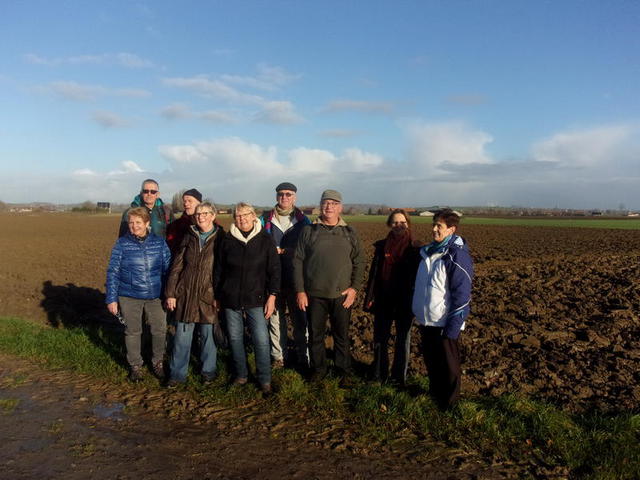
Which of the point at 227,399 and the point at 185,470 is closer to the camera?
the point at 185,470

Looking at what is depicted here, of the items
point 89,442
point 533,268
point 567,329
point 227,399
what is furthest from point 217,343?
point 533,268

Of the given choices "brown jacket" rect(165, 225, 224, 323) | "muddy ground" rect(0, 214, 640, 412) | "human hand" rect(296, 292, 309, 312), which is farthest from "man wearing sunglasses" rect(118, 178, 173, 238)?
"muddy ground" rect(0, 214, 640, 412)

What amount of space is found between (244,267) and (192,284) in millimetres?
628

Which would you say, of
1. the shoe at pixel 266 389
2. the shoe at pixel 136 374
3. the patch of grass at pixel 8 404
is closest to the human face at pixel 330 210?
the shoe at pixel 266 389

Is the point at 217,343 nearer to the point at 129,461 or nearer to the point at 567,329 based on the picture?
the point at 129,461

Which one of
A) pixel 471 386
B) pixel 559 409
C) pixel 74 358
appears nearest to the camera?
pixel 559 409

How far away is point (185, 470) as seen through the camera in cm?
346

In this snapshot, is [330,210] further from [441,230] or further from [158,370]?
[158,370]

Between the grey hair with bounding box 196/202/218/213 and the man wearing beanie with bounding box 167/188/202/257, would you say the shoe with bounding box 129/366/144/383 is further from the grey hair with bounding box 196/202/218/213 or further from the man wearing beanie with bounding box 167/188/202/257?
the grey hair with bounding box 196/202/218/213

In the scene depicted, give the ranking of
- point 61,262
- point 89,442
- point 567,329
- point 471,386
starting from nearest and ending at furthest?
1. point 89,442
2. point 471,386
3. point 567,329
4. point 61,262

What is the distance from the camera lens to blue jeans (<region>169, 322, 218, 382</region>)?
5156 millimetres

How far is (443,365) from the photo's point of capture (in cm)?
444

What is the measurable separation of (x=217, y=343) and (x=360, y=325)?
110 inches

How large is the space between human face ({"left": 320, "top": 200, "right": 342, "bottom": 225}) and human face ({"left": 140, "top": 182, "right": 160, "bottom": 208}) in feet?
7.64
